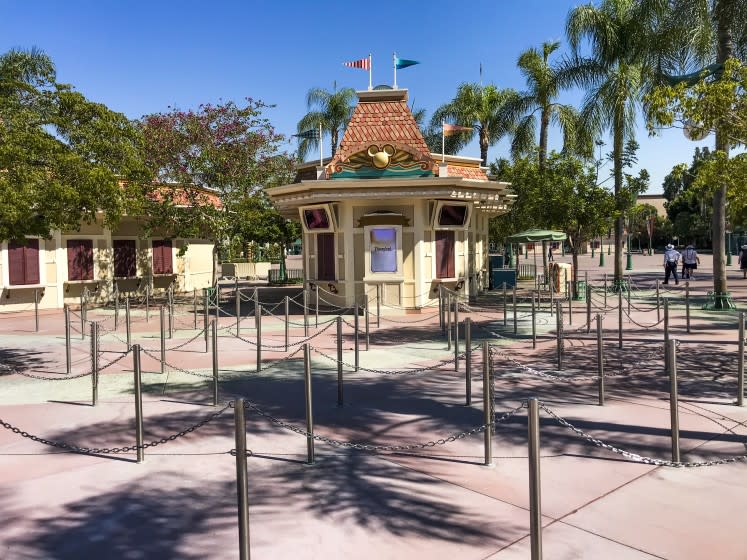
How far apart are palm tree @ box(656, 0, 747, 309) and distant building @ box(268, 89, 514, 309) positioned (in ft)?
20.5

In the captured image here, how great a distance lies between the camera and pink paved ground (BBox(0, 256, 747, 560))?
168 inches

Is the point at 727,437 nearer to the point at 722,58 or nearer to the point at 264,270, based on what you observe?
the point at 722,58

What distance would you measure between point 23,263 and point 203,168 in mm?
6638

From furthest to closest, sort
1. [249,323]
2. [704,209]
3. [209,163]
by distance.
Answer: [704,209] < [209,163] < [249,323]

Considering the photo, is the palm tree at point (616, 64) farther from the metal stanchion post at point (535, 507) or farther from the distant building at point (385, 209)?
the metal stanchion post at point (535, 507)

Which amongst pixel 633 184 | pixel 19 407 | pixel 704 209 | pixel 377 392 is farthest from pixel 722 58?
pixel 704 209

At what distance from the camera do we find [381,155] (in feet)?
56.1

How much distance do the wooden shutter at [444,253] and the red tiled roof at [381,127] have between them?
2534mm

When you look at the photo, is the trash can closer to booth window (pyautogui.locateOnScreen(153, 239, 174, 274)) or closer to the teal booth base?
the teal booth base

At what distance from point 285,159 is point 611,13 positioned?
1407 centimetres

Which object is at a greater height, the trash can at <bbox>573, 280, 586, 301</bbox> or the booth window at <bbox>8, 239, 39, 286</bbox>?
the booth window at <bbox>8, 239, 39, 286</bbox>

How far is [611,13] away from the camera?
71.8 feet

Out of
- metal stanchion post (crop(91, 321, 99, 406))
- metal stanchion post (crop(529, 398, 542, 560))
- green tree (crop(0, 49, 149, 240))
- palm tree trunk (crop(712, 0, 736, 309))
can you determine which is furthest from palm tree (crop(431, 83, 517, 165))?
metal stanchion post (crop(529, 398, 542, 560))

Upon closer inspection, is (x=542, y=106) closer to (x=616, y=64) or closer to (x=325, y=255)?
(x=616, y=64)
